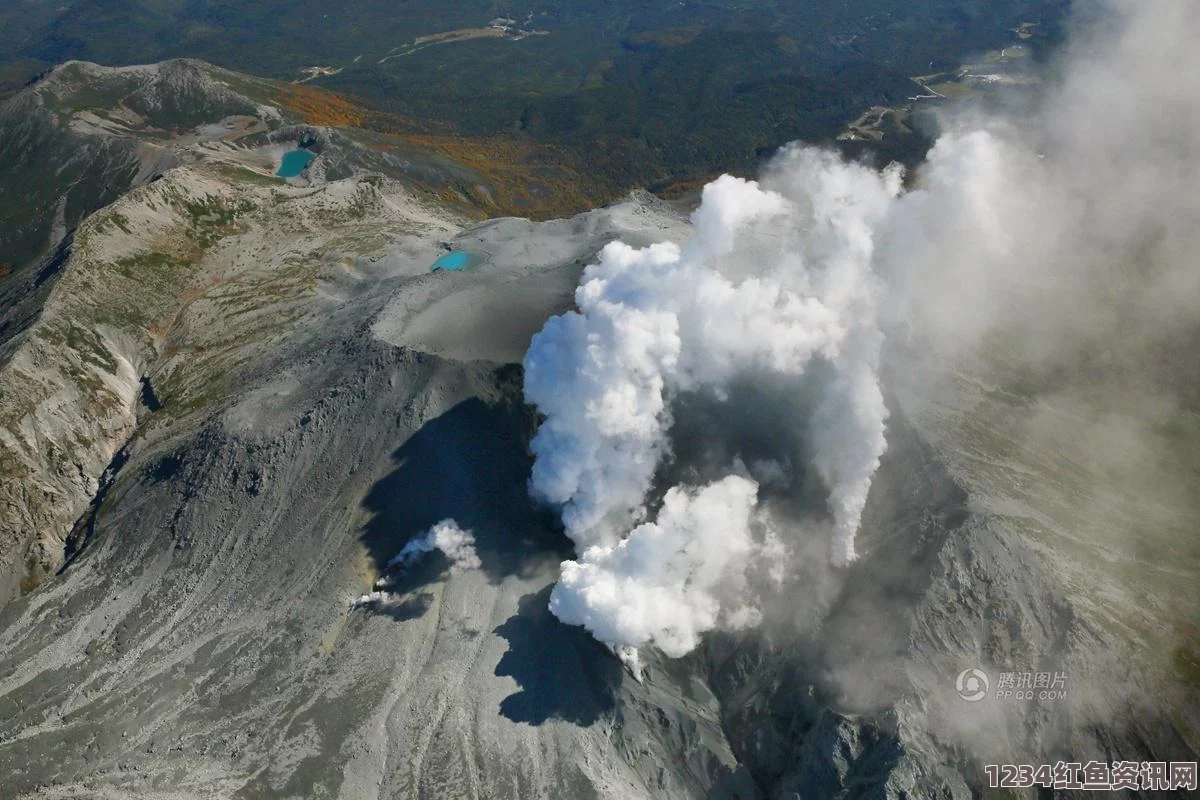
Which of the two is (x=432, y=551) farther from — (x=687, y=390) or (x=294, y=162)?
(x=294, y=162)

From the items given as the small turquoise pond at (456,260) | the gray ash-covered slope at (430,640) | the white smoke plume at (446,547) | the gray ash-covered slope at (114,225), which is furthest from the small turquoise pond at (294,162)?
the white smoke plume at (446,547)

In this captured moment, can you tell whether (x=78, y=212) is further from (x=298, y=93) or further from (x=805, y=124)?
(x=805, y=124)

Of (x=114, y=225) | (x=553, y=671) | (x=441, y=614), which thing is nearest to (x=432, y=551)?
(x=441, y=614)

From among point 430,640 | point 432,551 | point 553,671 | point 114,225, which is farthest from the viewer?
point 114,225

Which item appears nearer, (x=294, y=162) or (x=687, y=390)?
(x=687, y=390)

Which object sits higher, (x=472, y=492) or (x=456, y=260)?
(x=456, y=260)
